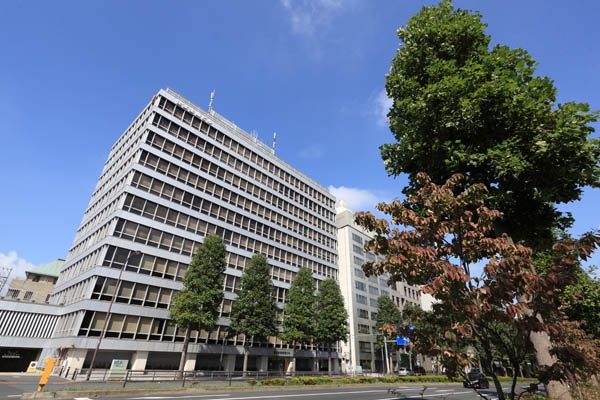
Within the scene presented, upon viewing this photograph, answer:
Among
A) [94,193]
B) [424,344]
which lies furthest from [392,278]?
[94,193]

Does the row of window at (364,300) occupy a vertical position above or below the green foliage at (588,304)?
above

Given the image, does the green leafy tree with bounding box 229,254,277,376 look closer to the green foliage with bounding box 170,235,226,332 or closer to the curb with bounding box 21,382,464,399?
the green foliage with bounding box 170,235,226,332

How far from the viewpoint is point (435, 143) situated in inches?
350

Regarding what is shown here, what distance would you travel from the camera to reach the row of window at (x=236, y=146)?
38.9 meters

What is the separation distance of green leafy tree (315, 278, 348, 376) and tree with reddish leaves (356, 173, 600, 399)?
35.5 m

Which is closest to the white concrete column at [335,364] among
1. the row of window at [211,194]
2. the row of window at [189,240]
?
the row of window at [189,240]

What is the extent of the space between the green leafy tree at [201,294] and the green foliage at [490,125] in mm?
24004

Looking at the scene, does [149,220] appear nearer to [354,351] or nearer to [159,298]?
[159,298]

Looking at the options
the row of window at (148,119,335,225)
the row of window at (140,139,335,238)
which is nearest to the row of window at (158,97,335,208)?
the row of window at (148,119,335,225)

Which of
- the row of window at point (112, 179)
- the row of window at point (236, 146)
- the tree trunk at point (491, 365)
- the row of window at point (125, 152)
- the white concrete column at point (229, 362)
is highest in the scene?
the row of window at point (236, 146)

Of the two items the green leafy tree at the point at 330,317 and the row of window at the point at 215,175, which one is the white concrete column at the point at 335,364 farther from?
the row of window at the point at 215,175

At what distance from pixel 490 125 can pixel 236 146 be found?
4154 cm

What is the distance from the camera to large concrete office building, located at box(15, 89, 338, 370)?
28.1 m

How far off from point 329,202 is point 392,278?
58314 mm
